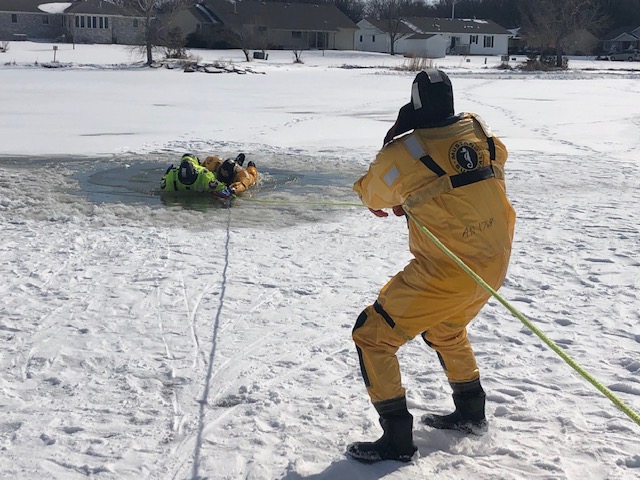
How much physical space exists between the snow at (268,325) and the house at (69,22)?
208ft

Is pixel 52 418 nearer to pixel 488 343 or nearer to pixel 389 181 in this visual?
pixel 389 181

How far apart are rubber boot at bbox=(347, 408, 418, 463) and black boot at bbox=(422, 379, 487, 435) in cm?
36

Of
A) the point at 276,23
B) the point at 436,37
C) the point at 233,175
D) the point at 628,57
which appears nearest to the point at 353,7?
the point at 436,37

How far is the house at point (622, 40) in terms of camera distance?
8969 centimetres

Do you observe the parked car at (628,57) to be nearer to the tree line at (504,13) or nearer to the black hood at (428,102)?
the tree line at (504,13)

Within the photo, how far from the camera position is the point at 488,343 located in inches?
199

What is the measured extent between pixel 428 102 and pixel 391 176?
37cm

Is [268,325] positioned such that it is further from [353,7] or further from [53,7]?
[353,7]

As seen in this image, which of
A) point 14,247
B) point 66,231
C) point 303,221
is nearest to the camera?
point 14,247

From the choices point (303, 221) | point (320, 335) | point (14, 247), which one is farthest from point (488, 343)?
point (14, 247)

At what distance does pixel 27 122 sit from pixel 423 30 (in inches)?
2723

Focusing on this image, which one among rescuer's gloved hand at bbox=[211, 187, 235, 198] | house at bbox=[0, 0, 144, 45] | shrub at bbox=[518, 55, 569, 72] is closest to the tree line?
shrub at bbox=[518, 55, 569, 72]

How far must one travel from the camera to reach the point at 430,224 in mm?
3344

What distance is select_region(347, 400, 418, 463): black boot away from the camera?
348cm
